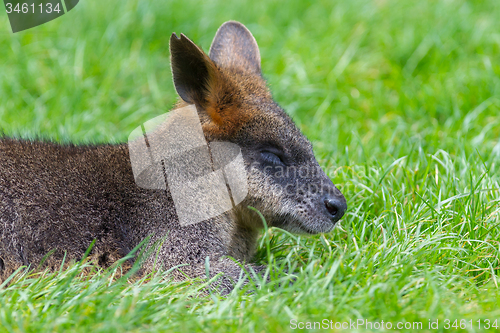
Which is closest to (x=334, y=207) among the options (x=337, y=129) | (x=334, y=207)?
(x=334, y=207)

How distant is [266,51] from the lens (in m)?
9.08

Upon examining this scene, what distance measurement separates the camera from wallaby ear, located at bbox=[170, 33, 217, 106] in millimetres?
4730

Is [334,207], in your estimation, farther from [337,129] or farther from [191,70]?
[337,129]

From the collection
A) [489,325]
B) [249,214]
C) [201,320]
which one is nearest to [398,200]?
[249,214]

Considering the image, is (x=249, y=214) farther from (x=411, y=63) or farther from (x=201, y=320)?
(x=411, y=63)

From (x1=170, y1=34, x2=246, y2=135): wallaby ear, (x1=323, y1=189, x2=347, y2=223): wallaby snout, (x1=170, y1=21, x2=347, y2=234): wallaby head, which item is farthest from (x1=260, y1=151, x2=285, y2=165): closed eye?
(x1=323, y1=189, x2=347, y2=223): wallaby snout

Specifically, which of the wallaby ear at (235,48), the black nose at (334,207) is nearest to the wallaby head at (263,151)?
the black nose at (334,207)

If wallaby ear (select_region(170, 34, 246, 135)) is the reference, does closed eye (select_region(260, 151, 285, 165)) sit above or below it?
below

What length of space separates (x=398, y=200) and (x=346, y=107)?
9.25 feet

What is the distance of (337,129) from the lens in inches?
298

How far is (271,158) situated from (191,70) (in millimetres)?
1037

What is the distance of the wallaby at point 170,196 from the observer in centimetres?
444

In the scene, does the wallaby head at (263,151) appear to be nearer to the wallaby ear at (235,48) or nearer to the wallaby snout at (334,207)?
the wallaby snout at (334,207)

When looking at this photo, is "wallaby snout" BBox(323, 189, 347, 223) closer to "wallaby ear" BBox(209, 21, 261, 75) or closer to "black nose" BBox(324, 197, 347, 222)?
"black nose" BBox(324, 197, 347, 222)
